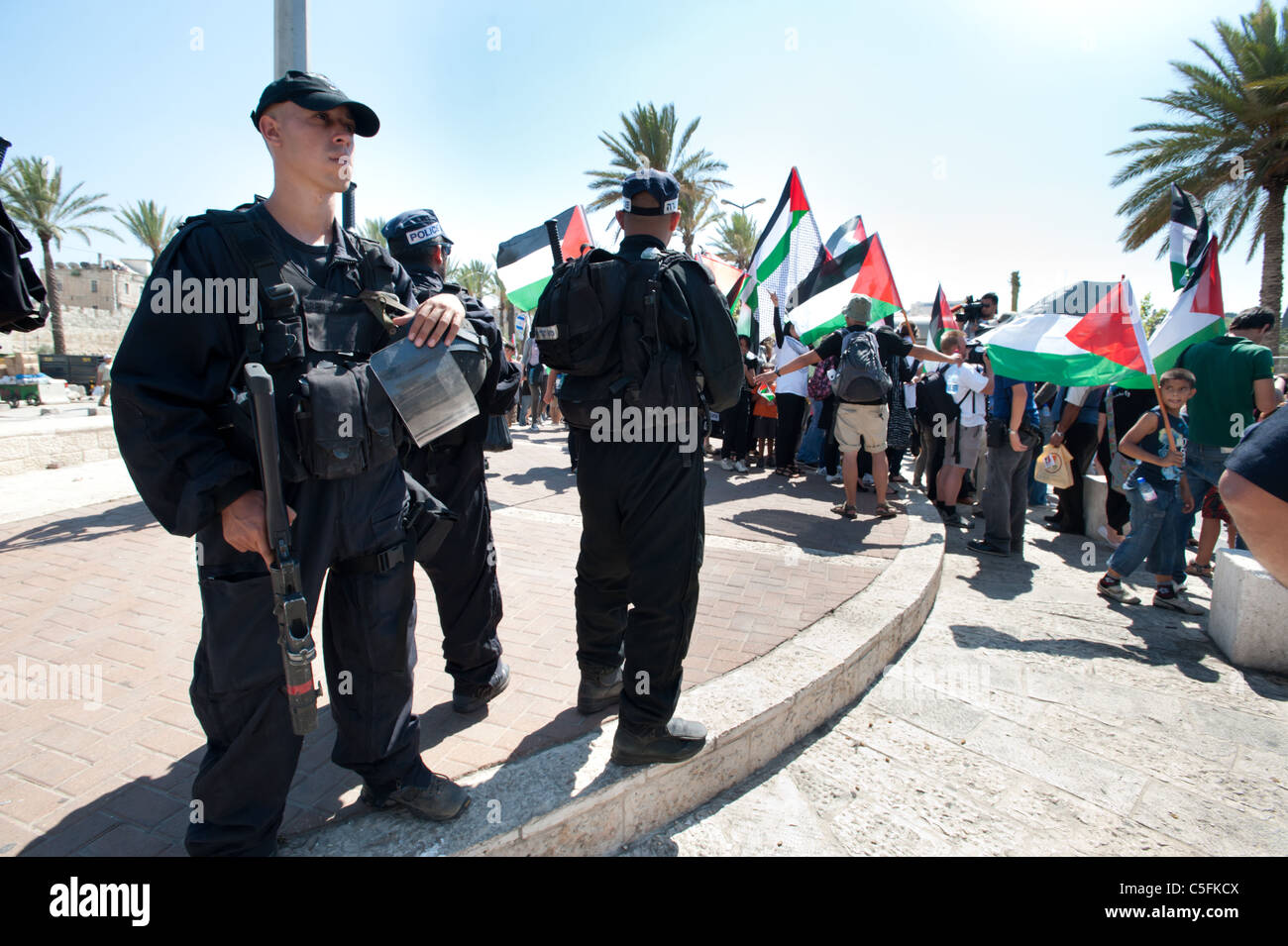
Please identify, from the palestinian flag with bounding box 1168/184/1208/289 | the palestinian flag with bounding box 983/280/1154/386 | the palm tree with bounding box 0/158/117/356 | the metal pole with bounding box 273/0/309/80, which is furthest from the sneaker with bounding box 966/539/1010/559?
the palm tree with bounding box 0/158/117/356

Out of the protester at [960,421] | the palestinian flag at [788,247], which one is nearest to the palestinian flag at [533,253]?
the palestinian flag at [788,247]

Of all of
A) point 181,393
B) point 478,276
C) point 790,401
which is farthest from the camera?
point 478,276

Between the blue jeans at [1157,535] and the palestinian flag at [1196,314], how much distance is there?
1.07 m

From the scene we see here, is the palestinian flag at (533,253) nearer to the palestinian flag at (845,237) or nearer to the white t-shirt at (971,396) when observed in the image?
the palestinian flag at (845,237)

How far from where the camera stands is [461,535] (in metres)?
2.80

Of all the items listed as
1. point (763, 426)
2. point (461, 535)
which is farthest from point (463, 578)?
point (763, 426)

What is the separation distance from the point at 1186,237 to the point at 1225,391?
1.68 metres

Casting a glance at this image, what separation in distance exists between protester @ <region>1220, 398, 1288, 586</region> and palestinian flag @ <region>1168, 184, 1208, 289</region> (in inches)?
204

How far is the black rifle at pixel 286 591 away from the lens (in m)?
1.57

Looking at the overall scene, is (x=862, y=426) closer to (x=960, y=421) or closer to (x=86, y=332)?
(x=960, y=421)

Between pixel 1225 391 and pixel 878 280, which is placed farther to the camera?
pixel 878 280

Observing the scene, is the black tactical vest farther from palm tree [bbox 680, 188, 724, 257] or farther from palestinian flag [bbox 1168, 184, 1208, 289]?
palm tree [bbox 680, 188, 724, 257]

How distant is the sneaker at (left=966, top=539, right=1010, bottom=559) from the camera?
6.16 meters

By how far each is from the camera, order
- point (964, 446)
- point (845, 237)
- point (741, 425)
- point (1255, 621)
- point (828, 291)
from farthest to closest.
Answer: point (741, 425)
point (845, 237)
point (828, 291)
point (964, 446)
point (1255, 621)
